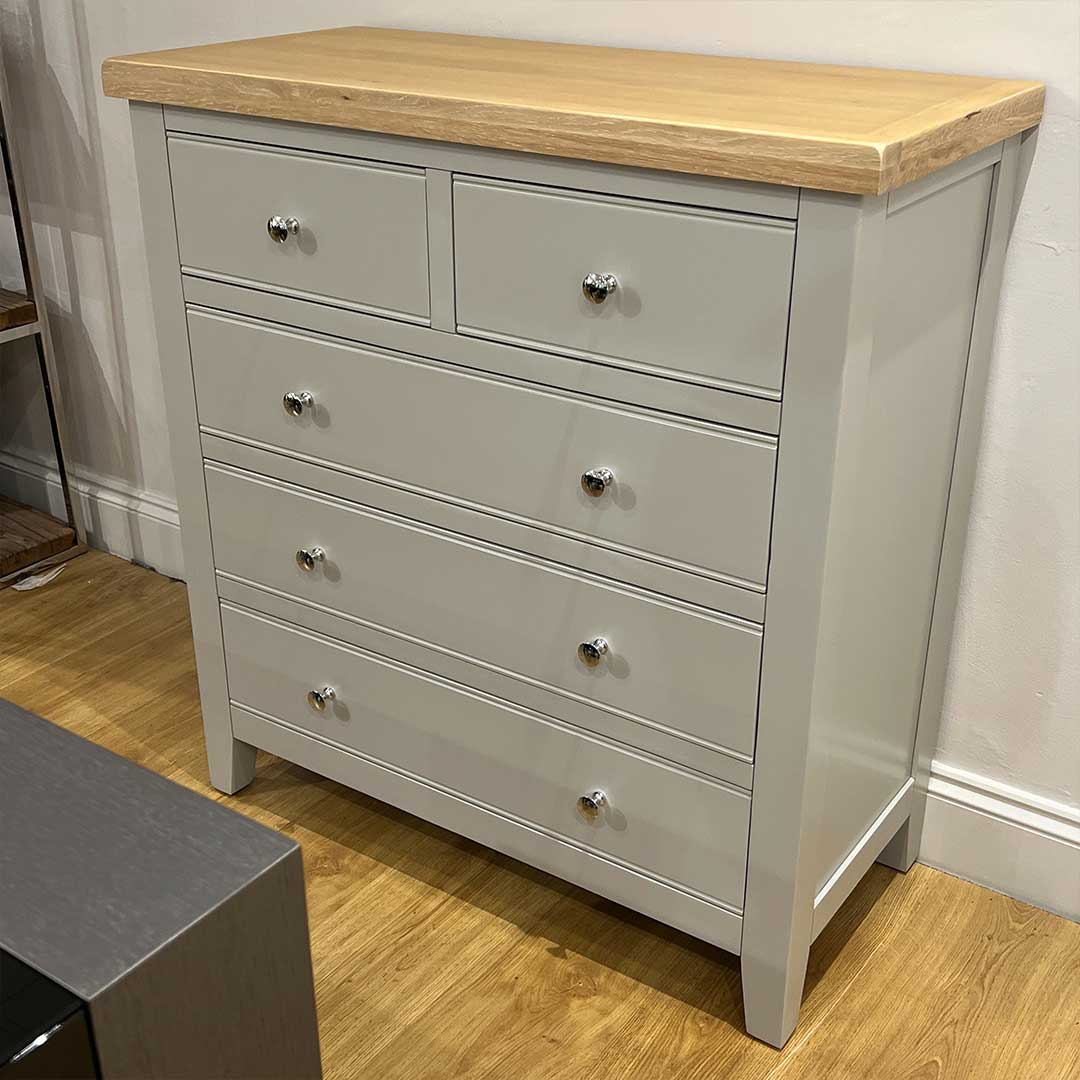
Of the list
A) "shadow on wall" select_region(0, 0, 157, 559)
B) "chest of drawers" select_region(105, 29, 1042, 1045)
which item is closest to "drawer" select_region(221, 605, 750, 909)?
"chest of drawers" select_region(105, 29, 1042, 1045)

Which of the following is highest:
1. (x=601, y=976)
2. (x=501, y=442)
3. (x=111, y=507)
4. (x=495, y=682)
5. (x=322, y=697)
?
(x=501, y=442)

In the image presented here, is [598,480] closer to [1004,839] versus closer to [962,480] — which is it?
[962,480]

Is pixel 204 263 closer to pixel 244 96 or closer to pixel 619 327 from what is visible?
pixel 244 96

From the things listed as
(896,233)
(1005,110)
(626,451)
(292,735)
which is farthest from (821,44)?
(292,735)

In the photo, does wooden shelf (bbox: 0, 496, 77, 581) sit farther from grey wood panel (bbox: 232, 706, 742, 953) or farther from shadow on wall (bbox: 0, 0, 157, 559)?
grey wood panel (bbox: 232, 706, 742, 953)

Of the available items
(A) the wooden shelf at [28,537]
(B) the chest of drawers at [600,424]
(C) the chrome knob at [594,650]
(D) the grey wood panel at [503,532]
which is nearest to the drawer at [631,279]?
(B) the chest of drawers at [600,424]

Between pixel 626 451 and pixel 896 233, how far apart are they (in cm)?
33

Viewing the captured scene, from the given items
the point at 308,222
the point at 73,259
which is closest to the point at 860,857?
the point at 308,222

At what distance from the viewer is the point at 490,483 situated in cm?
144

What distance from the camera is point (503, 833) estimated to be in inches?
64.7

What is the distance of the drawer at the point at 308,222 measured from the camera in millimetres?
1388

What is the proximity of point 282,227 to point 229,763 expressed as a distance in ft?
2.67

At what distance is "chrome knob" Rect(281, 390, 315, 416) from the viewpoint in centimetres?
156

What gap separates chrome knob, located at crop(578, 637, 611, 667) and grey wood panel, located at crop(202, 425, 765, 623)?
7 centimetres
